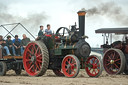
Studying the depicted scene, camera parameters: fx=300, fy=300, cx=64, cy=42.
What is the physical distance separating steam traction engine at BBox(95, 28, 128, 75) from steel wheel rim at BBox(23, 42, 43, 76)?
3101mm

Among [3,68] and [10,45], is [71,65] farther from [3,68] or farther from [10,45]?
[10,45]

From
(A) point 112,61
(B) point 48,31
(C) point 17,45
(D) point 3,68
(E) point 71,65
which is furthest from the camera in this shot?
(C) point 17,45

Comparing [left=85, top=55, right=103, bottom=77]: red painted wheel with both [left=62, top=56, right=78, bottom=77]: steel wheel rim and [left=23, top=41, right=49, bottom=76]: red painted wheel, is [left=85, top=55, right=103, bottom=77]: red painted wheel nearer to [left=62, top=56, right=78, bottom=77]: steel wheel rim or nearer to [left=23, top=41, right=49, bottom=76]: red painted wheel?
[left=62, top=56, right=78, bottom=77]: steel wheel rim

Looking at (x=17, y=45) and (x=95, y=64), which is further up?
(x=17, y=45)

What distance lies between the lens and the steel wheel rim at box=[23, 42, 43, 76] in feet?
32.9

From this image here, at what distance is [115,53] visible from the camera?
1181 centimetres

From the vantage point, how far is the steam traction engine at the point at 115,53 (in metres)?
11.3

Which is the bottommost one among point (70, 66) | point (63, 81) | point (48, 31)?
point (63, 81)

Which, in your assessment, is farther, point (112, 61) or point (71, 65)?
point (112, 61)

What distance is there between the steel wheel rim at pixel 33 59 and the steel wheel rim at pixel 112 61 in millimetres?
3117

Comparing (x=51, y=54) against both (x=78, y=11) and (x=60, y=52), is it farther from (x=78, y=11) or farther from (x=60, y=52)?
(x=78, y=11)

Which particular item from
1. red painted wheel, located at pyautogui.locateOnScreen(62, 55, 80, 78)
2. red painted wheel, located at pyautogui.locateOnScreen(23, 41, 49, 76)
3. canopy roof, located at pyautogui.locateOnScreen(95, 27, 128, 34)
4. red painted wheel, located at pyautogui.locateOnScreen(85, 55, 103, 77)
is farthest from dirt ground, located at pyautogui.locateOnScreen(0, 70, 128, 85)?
canopy roof, located at pyautogui.locateOnScreen(95, 27, 128, 34)

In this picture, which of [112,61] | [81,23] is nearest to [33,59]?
[81,23]

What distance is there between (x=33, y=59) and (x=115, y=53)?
347 cm
